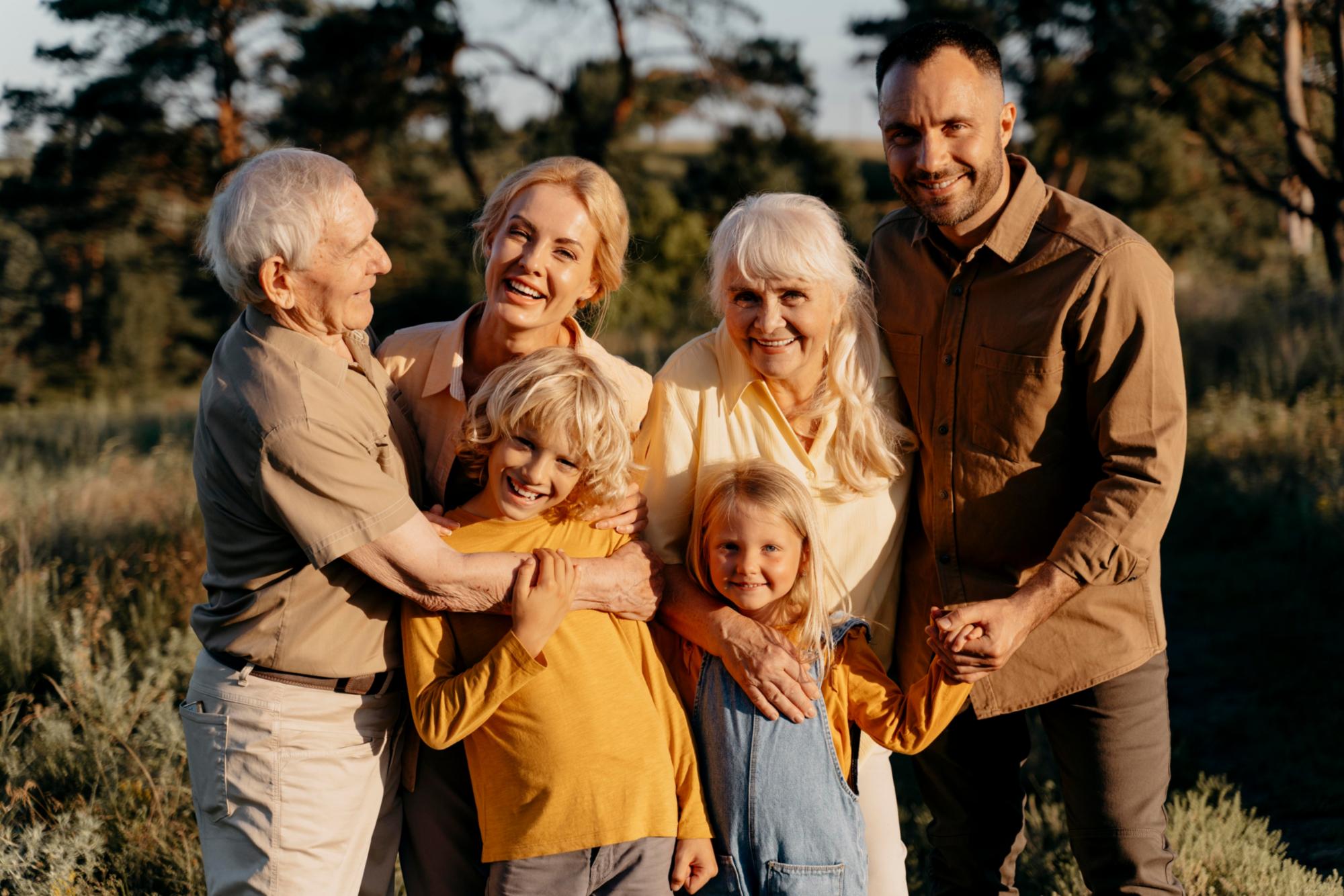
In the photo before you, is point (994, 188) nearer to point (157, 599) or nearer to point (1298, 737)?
point (1298, 737)

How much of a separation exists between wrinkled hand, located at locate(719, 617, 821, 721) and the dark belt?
33.1 inches

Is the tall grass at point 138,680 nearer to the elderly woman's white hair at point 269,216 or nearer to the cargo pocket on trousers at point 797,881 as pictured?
the cargo pocket on trousers at point 797,881

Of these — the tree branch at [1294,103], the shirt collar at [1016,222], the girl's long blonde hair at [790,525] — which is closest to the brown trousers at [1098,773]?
the girl's long blonde hair at [790,525]

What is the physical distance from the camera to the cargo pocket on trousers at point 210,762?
2.55m

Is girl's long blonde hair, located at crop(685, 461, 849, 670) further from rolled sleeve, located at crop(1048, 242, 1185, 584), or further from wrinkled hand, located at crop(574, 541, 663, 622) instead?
rolled sleeve, located at crop(1048, 242, 1185, 584)

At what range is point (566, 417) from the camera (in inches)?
109

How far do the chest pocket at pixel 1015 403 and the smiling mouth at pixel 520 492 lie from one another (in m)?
1.19

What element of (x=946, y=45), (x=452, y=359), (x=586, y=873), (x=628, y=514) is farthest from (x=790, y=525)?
(x=946, y=45)

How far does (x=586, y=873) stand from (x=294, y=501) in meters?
1.07

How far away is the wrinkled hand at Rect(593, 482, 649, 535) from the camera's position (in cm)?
289

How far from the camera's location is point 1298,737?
16.7 feet

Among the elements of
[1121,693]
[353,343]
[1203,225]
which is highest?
[1203,225]

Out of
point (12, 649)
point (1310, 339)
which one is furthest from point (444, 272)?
point (12, 649)

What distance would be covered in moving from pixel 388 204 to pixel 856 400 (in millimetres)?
18710
